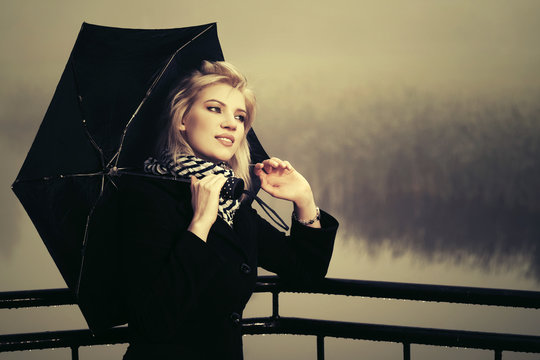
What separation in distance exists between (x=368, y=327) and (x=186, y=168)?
2.51 ft

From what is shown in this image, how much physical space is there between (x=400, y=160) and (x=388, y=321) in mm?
759

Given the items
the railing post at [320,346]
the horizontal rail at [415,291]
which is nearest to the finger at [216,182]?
the horizontal rail at [415,291]

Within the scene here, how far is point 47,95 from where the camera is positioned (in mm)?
1934

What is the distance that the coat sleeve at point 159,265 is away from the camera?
1.04m

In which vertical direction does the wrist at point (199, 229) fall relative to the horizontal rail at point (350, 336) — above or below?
above

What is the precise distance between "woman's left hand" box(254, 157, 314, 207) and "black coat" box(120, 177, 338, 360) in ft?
0.49

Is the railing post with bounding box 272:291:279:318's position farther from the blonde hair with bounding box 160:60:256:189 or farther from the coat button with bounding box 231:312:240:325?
the blonde hair with bounding box 160:60:256:189

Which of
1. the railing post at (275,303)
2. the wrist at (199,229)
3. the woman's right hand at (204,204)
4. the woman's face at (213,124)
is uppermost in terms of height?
the woman's face at (213,124)

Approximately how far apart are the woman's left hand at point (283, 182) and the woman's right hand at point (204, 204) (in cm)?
33

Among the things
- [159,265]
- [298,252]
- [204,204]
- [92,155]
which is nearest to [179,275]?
[159,265]

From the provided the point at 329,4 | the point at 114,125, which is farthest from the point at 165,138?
the point at 329,4

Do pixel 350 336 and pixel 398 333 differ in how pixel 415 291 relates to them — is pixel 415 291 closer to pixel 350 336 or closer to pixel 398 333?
pixel 398 333

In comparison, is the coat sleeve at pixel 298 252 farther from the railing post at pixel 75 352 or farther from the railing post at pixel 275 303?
the railing post at pixel 75 352

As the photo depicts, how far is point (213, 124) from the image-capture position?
1282 millimetres
